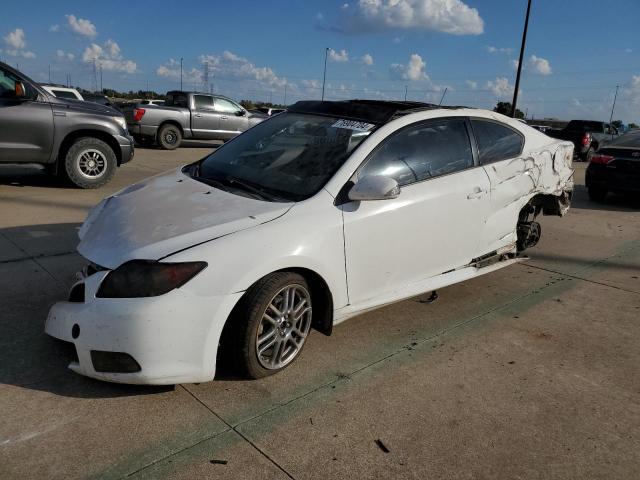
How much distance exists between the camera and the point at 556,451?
259 cm

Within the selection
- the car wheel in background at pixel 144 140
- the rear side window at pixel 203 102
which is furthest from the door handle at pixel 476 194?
the rear side window at pixel 203 102

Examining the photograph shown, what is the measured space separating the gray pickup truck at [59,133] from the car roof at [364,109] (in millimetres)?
4805

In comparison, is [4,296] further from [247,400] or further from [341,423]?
[341,423]

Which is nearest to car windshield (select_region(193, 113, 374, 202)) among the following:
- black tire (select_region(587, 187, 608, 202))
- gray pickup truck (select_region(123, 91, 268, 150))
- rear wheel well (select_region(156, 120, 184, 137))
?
black tire (select_region(587, 187, 608, 202))

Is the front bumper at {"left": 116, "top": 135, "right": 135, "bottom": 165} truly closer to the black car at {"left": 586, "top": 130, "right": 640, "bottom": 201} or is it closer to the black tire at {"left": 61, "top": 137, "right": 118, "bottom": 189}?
the black tire at {"left": 61, "top": 137, "right": 118, "bottom": 189}

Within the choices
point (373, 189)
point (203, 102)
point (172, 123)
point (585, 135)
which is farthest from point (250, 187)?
point (585, 135)

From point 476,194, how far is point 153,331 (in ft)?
8.56

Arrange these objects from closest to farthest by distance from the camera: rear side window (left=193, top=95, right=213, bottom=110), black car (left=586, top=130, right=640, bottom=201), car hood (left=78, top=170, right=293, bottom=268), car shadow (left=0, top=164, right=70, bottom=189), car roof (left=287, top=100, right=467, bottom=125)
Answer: car hood (left=78, top=170, right=293, bottom=268) < car roof (left=287, top=100, right=467, bottom=125) < car shadow (left=0, top=164, right=70, bottom=189) < black car (left=586, top=130, right=640, bottom=201) < rear side window (left=193, top=95, right=213, bottom=110)

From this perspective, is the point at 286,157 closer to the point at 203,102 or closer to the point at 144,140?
the point at 144,140

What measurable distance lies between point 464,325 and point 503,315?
0.45 metres

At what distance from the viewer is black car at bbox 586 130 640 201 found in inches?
357

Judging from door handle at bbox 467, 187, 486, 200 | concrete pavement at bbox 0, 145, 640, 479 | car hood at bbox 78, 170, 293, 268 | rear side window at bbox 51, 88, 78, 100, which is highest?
rear side window at bbox 51, 88, 78, 100

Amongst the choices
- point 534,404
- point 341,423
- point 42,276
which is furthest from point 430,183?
point 42,276

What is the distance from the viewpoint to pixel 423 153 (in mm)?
3811
